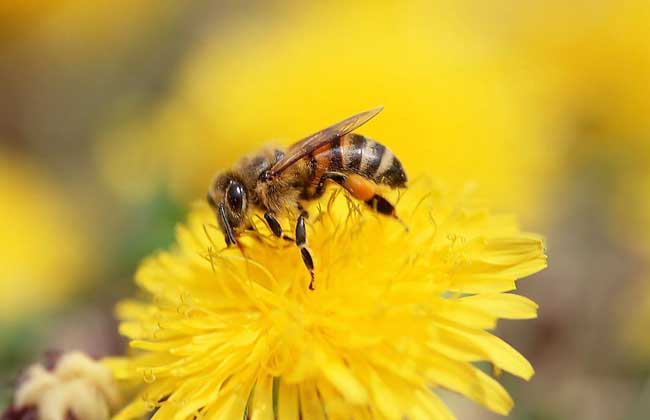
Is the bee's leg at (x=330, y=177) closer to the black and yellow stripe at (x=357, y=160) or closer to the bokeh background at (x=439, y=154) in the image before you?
the black and yellow stripe at (x=357, y=160)

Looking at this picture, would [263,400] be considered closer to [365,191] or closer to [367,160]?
[365,191]

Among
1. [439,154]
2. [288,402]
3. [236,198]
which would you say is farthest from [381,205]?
[439,154]

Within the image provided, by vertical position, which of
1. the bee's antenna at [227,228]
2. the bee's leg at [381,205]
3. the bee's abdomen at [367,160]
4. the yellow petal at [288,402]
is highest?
the bee's antenna at [227,228]

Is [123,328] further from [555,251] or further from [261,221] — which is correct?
[555,251]

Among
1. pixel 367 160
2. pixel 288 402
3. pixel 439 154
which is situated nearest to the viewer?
pixel 288 402

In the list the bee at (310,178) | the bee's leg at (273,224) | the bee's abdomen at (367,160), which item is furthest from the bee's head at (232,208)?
the bee's abdomen at (367,160)

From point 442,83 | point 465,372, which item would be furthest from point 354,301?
point 442,83

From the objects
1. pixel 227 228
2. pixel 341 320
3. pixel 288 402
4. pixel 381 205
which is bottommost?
pixel 288 402
